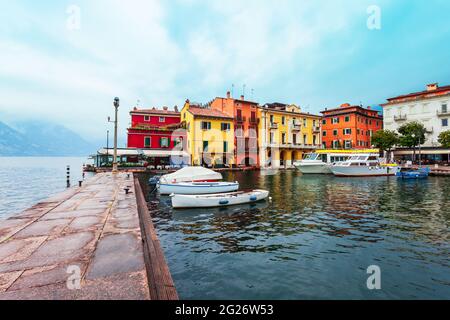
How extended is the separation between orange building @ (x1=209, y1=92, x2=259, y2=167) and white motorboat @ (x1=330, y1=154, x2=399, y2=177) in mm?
17991

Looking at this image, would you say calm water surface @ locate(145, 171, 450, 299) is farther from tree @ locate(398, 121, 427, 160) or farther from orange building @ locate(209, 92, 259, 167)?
tree @ locate(398, 121, 427, 160)

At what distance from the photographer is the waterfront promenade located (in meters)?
3.66

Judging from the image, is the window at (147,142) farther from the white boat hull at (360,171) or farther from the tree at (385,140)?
the tree at (385,140)

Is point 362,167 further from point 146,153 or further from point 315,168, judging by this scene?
point 146,153

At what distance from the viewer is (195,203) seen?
13859 millimetres

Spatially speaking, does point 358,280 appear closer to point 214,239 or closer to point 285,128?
point 214,239

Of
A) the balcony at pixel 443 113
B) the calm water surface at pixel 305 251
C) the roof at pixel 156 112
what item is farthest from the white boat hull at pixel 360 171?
the roof at pixel 156 112

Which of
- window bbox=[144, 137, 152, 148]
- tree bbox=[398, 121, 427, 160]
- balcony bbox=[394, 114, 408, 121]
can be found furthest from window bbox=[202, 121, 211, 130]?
balcony bbox=[394, 114, 408, 121]

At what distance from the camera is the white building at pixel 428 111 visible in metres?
45.9

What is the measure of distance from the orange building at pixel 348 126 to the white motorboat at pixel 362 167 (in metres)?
20.2
